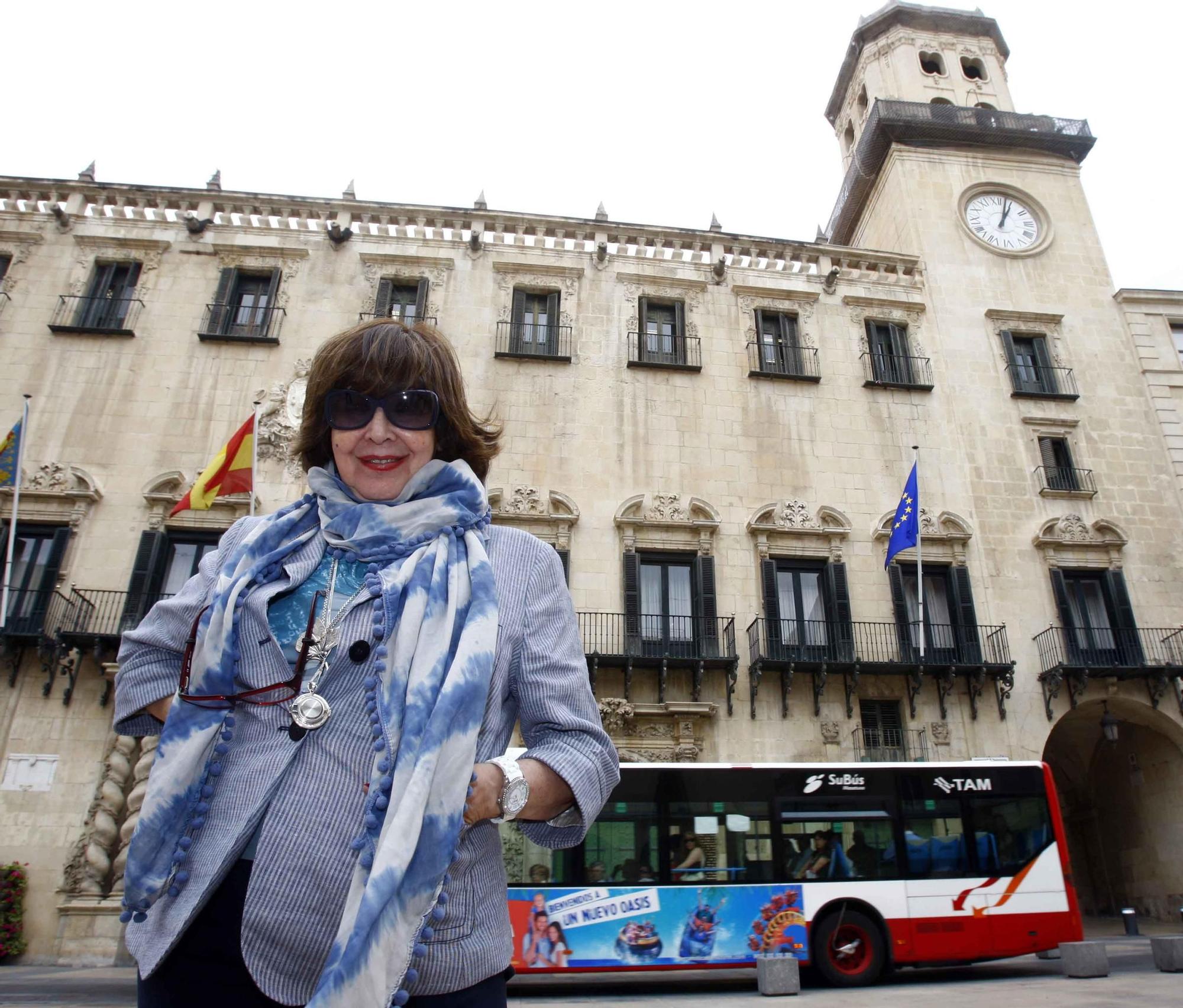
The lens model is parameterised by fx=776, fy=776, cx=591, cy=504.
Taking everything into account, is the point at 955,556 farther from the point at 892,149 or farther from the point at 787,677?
the point at 892,149

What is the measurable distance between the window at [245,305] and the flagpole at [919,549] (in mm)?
15173

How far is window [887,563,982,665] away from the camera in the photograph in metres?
16.8

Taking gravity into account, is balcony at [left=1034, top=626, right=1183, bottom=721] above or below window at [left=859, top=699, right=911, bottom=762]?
above

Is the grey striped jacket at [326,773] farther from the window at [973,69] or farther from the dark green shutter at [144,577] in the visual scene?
the window at [973,69]

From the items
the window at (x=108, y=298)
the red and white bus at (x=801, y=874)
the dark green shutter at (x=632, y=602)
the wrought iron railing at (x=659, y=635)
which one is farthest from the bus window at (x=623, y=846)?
the window at (x=108, y=298)

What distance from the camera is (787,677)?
16.0m

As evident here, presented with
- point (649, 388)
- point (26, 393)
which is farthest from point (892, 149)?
point (26, 393)

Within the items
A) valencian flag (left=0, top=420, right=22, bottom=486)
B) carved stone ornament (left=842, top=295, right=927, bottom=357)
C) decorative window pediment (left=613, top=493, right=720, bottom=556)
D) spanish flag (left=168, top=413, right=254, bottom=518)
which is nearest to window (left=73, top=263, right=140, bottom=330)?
valencian flag (left=0, top=420, right=22, bottom=486)

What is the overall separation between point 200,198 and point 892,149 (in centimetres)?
1928

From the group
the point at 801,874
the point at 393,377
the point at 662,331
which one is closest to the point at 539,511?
the point at 662,331

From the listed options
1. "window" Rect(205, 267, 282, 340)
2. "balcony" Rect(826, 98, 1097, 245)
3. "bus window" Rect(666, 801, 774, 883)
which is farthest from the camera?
"balcony" Rect(826, 98, 1097, 245)

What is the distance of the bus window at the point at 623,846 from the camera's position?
1066 centimetres

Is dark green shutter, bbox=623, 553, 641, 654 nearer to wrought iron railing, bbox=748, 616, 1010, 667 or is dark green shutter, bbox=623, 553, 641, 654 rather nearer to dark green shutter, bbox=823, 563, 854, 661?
wrought iron railing, bbox=748, 616, 1010, 667

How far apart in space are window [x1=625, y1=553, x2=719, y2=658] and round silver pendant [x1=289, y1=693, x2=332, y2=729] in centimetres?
1471
